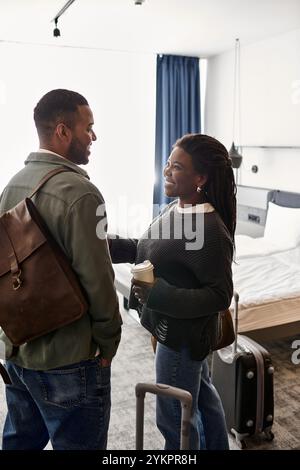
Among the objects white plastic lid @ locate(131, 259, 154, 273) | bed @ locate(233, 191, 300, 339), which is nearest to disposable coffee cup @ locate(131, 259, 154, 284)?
white plastic lid @ locate(131, 259, 154, 273)

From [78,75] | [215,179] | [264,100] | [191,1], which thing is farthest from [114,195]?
[215,179]

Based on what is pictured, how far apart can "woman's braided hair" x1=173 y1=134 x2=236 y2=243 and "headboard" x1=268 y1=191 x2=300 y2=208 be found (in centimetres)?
300

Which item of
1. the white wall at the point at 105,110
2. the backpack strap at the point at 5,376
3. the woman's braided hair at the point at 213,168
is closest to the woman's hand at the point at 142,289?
the woman's braided hair at the point at 213,168

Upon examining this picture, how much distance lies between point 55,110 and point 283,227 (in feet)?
10.6

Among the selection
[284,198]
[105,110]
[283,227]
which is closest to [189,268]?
[283,227]

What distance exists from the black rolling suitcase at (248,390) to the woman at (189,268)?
537 mm

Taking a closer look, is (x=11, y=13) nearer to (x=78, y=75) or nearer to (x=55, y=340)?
(x=78, y=75)

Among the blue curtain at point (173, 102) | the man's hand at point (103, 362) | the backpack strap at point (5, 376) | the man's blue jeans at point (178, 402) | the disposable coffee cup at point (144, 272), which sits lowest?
the man's blue jeans at point (178, 402)

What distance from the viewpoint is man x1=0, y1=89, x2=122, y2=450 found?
1.22 meters

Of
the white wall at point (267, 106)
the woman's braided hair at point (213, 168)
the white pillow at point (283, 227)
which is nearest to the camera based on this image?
the woman's braided hair at point (213, 168)

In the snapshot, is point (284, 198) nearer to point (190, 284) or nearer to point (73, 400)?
point (190, 284)

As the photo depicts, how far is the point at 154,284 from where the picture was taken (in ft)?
4.75

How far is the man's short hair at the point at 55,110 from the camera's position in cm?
132

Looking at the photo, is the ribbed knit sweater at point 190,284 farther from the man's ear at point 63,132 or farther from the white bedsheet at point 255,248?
the white bedsheet at point 255,248
